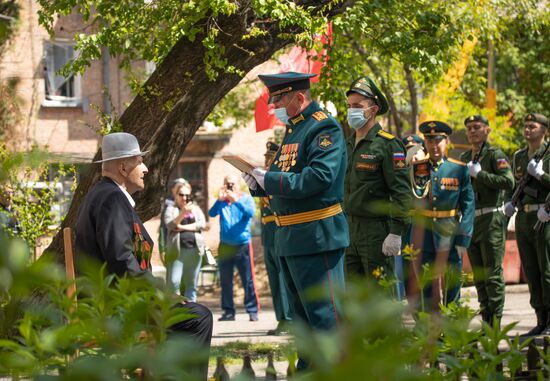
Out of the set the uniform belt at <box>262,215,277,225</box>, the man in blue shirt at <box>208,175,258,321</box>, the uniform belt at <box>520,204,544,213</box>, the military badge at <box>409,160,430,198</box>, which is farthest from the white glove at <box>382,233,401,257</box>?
the man in blue shirt at <box>208,175,258,321</box>

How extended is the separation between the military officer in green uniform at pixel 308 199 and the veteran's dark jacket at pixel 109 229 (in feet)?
3.08

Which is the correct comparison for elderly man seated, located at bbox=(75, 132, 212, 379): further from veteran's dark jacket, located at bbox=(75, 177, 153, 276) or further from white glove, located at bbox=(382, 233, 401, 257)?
white glove, located at bbox=(382, 233, 401, 257)

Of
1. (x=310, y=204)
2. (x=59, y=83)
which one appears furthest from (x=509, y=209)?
(x=59, y=83)

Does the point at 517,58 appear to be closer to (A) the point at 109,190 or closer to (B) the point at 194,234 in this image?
(B) the point at 194,234

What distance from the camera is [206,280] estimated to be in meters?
22.7

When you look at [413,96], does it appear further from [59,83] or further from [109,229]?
[109,229]

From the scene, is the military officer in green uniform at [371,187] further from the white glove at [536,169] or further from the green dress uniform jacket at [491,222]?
the white glove at [536,169]

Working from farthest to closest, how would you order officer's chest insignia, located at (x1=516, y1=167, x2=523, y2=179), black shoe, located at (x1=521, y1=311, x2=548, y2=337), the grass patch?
officer's chest insignia, located at (x1=516, y1=167, x2=523, y2=179)
black shoe, located at (x1=521, y1=311, x2=548, y2=337)
the grass patch

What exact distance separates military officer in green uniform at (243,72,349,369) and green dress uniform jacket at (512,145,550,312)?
4.48 meters

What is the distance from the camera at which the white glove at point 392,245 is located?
8.54m

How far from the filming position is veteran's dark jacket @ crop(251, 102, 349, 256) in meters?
6.71

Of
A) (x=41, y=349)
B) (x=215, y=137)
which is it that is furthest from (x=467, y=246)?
(x=215, y=137)

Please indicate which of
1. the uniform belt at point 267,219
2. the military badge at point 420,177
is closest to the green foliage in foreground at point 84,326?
the military badge at point 420,177

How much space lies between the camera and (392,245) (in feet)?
28.0
